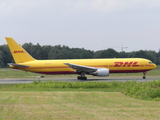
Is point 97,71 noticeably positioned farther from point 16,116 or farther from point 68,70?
point 16,116

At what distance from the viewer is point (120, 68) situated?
39.2 m

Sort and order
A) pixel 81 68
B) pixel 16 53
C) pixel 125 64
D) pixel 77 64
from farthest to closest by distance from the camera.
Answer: pixel 16 53
pixel 77 64
pixel 125 64
pixel 81 68

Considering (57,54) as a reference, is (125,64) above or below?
below

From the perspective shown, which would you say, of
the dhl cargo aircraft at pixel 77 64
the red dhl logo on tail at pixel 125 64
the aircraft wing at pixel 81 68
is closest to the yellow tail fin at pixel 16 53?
the dhl cargo aircraft at pixel 77 64

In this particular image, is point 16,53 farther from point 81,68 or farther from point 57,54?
point 57,54

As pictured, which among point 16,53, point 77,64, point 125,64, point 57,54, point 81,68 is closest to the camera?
point 81,68

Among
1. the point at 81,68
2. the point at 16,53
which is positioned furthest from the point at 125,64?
the point at 16,53

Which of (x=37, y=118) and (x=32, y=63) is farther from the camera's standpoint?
(x=32, y=63)

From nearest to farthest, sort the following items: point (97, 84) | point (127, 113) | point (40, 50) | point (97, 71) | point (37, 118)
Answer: point (37, 118), point (127, 113), point (97, 84), point (97, 71), point (40, 50)

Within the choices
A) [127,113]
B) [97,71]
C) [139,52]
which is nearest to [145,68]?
[97,71]

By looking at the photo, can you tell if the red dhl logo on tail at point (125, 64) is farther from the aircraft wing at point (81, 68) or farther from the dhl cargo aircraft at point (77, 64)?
the aircraft wing at point (81, 68)

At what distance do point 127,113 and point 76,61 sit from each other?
29111 millimetres

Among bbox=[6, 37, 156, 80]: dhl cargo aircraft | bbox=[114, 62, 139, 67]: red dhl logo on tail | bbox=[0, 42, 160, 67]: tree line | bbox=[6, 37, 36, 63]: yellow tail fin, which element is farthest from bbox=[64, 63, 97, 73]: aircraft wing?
bbox=[0, 42, 160, 67]: tree line

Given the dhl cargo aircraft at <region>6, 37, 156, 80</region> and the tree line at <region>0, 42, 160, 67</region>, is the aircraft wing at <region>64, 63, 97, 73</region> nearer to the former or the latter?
the dhl cargo aircraft at <region>6, 37, 156, 80</region>
